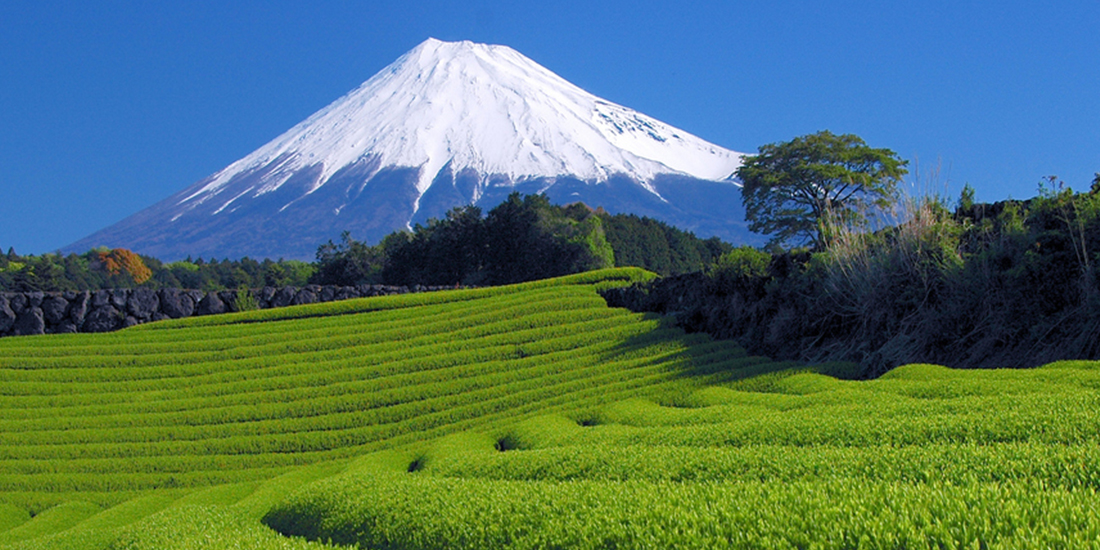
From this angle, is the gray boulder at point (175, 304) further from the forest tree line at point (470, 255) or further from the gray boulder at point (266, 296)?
the forest tree line at point (470, 255)

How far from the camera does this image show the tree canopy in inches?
1532

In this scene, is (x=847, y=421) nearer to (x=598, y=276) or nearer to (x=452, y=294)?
(x=598, y=276)

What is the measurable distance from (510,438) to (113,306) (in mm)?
19321

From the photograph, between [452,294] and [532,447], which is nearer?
[532,447]

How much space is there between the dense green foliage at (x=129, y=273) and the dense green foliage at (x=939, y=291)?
45.8 m

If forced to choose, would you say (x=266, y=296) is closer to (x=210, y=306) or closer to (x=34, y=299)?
(x=210, y=306)

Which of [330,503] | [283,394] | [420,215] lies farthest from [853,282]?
[420,215]

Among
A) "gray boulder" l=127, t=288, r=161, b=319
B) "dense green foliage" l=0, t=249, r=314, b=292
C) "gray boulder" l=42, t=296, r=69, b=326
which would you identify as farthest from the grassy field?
"dense green foliage" l=0, t=249, r=314, b=292

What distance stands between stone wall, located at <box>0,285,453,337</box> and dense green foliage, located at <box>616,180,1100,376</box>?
58.0 ft

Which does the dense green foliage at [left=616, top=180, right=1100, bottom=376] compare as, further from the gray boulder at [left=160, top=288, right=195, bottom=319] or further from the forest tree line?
the forest tree line

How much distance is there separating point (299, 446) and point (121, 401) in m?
5.93

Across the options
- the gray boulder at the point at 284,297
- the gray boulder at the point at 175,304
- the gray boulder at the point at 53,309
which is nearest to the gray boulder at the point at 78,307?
the gray boulder at the point at 53,309

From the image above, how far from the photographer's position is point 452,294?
73.9ft

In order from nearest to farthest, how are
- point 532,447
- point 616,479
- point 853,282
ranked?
point 616,479
point 532,447
point 853,282
